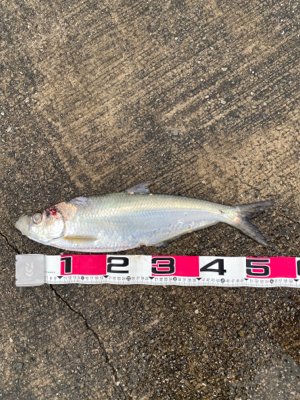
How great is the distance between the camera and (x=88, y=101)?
9.88ft

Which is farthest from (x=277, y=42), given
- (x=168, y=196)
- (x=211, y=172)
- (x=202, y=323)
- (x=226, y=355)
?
(x=226, y=355)

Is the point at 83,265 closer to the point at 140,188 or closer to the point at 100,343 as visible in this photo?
the point at 100,343

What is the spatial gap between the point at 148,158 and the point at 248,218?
136 centimetres

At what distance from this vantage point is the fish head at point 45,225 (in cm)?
268

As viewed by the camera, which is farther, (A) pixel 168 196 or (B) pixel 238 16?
(B) pixel 238 16

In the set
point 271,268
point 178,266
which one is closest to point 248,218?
point 271,268

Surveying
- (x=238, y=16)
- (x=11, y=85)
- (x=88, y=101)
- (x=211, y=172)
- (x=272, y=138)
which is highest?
(x=238, y=16)

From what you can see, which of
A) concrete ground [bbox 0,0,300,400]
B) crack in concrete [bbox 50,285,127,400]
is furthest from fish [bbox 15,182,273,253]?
crack in concrete [bbox 50,285,127,400]

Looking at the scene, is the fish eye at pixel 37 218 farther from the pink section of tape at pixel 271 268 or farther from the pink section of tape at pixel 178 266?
the pink section of tape at pixel 271 268

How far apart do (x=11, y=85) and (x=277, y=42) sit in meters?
3.23

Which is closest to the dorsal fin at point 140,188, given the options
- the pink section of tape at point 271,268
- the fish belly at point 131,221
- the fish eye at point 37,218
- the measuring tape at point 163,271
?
the fish belly at point 131,221

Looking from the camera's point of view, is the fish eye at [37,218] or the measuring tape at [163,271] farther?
the measuring tape at [163,271]

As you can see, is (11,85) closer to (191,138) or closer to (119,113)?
(119,113)

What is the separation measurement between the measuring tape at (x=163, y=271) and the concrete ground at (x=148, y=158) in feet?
0.34
